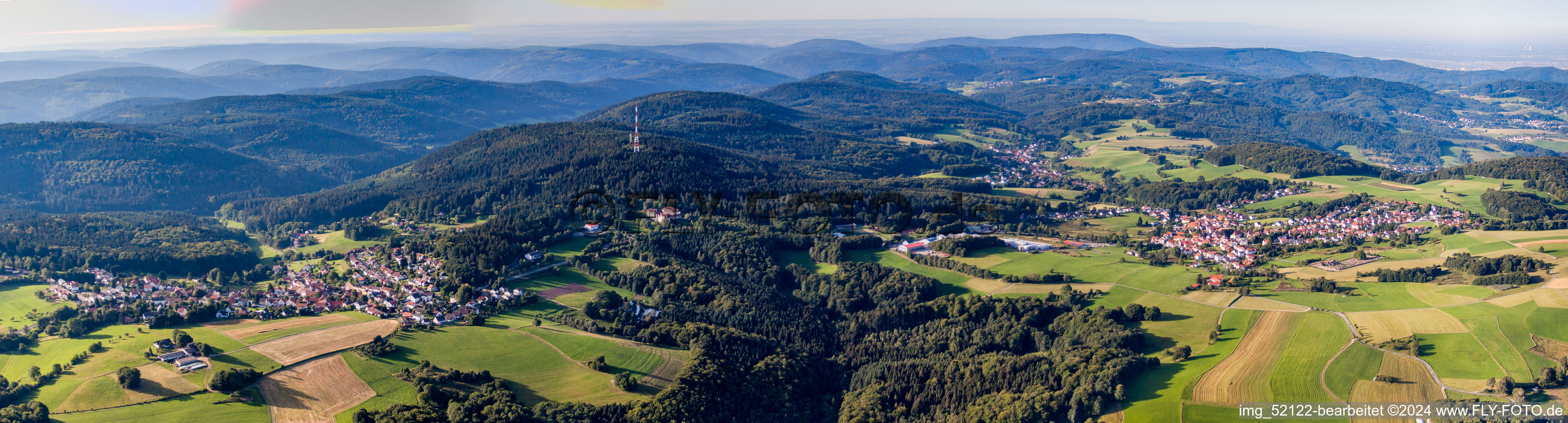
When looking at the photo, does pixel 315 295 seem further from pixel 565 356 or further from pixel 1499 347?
pixel 1499 347

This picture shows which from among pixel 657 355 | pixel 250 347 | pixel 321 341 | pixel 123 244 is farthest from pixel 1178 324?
pixel 123 244

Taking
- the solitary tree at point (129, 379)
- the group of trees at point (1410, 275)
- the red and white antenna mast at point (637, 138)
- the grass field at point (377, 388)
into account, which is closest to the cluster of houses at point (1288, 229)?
the group of trees at point (1410, 275)

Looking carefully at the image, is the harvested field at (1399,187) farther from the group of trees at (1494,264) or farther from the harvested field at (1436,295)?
A: the harvested field at (1436,295)

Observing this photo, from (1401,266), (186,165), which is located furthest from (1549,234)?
(186,165)

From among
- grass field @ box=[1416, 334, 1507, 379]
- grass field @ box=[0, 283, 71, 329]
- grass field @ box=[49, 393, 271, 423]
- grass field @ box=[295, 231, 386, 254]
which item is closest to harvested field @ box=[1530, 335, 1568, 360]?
grass field @ box=[1416, 334, 1507, 379]

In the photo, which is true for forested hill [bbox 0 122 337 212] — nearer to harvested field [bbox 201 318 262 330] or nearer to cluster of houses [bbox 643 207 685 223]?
cluster of houses [bbox 643 207 685 223]
